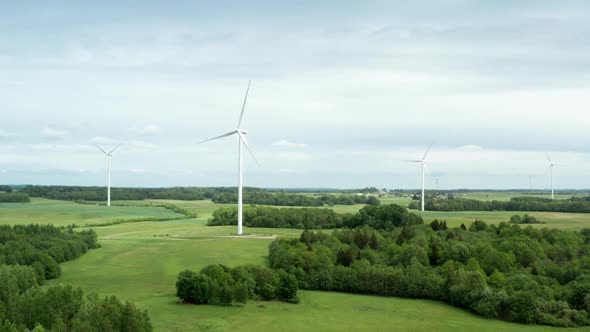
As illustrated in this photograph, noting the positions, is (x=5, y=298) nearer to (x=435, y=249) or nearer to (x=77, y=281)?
(x=77, y=281)

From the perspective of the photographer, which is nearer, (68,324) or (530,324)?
(68,324)

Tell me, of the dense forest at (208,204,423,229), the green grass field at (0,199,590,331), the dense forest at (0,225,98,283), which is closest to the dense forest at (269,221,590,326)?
the green grass field at (0,199,590,331)

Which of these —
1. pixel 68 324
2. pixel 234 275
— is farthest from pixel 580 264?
pixel 68 324

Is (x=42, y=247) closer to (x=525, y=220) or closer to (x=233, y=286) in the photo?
(x=233, y=286)

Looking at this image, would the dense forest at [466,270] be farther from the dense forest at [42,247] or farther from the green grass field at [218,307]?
the dense forest at [42,247]

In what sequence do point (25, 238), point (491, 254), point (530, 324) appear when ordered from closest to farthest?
point (530, 324)
point (491, 254)
point (25, 238)

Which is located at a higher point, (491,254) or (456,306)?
(491,254)

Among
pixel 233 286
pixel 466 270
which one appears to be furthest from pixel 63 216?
pixel 466 270

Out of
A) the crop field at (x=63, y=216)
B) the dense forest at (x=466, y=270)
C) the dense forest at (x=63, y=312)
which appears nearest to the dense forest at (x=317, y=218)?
the crop field at (x=63, y=216)
